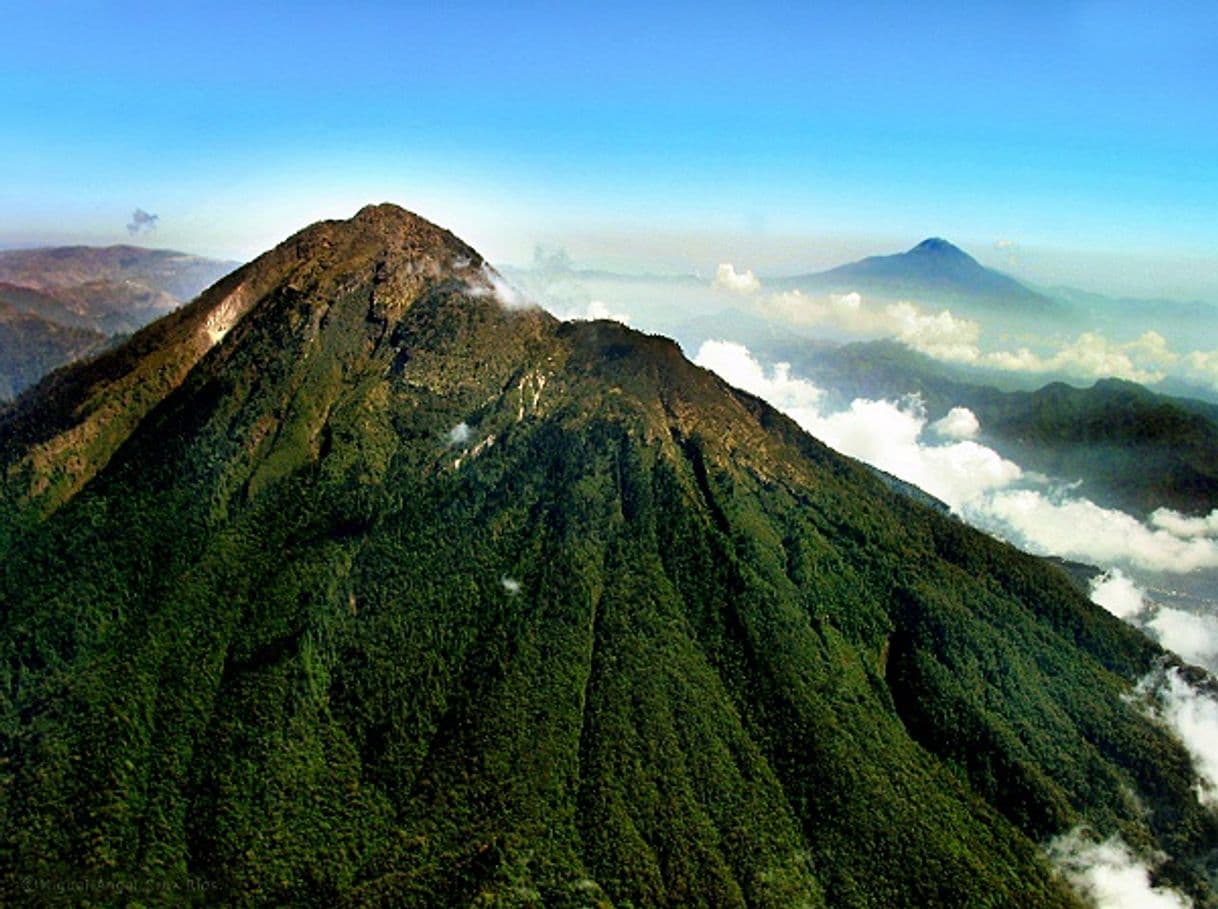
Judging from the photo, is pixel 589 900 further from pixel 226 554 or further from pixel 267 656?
pixel 226 554

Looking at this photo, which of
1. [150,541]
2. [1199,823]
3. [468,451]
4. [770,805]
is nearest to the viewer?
[770,805]

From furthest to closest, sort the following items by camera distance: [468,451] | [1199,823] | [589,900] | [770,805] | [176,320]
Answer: [176,320], [468,451], [1199,823], [770,805], [589,900]

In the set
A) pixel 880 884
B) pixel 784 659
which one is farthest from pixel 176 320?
pixel 880 884

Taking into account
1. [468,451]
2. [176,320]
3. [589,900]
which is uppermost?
[176,320]

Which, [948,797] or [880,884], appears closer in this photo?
[880,884]

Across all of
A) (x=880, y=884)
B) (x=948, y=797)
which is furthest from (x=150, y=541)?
(x=948, y=797)

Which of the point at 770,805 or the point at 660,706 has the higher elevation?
the point at 660,706

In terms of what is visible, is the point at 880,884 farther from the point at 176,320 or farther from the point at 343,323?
the point at 176,320
